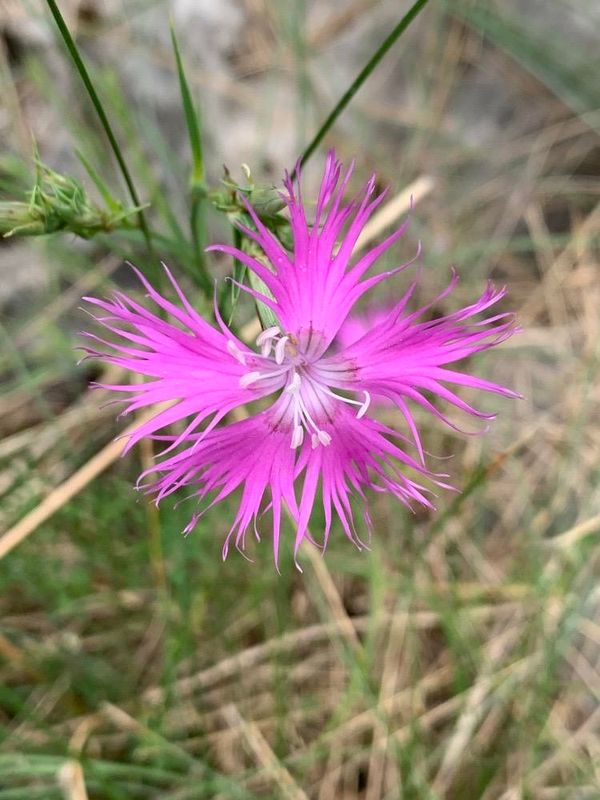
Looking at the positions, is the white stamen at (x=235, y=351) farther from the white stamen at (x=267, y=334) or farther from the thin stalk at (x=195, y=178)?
the thin stalk at (x=195, y=178)

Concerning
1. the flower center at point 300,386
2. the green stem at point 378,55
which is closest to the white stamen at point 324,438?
the flower center at point 300,386

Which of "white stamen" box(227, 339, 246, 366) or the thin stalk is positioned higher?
the thin stalk

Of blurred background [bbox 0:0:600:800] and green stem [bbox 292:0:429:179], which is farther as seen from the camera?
blurred background [bbox 0:0:600:800]

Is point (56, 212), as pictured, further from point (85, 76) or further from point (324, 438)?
point (324, 438)

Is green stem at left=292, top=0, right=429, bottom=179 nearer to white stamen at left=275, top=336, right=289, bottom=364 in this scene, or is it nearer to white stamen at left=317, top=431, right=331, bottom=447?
white stamen at left=275, top=336, right=289, bottom=364

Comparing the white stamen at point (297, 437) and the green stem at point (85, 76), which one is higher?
the green stem at point (85, 76)

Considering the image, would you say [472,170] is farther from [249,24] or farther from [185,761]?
[185,761]

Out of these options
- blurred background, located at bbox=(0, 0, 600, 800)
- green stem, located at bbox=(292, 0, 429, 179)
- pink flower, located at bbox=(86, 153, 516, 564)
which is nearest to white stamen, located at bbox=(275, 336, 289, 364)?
pink flower, located at bbox=(86, 153, 516, 564)

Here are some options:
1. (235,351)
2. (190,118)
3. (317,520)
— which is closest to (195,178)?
(190,118)
